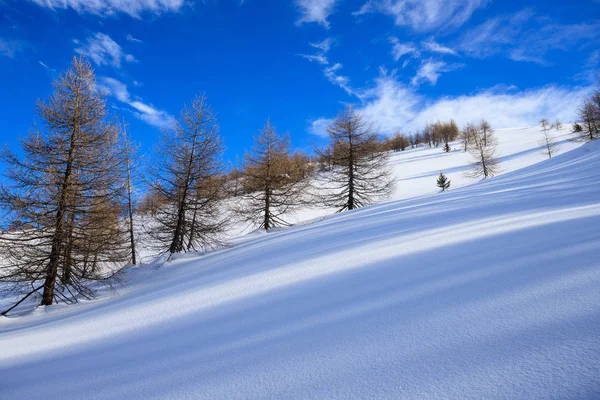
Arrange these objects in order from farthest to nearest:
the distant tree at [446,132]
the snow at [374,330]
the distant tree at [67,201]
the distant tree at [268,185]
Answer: the distant tree at [446,132] < the distant tree at [268,185] < the distant tree at [67,201] < the snow at [374,330]

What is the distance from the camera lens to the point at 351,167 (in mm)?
16109

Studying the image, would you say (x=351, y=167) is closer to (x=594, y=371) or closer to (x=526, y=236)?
(x=526, y=236)

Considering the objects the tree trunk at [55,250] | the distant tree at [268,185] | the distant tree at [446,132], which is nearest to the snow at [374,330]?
the tree trunk at [55,250]

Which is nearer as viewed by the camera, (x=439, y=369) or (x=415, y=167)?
(x=439, y=369)

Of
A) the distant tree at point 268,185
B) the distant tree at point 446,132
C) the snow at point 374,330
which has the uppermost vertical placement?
the distant tree at point 446,132

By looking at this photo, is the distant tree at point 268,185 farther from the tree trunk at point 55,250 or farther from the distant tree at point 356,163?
the tree trunk at point 55,250

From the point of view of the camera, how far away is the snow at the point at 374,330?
126 centimetres

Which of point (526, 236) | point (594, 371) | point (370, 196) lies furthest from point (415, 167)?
point (594, 371)

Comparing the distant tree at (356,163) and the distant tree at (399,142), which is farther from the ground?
the distant tree at (399,142)

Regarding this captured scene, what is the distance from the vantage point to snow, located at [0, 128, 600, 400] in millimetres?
1263

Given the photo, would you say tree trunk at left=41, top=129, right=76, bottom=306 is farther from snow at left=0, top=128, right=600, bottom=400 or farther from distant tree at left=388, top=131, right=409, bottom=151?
distant tree at left=388, top=131, right=409, bottom=151

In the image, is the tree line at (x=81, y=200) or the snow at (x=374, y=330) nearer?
the snow at (x=374, y=330)

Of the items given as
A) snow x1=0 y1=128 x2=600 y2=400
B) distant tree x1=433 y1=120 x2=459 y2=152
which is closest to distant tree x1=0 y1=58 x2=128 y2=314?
snow x1=0 y1=128 x2=600 y2=400

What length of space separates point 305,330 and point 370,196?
15.6 m
